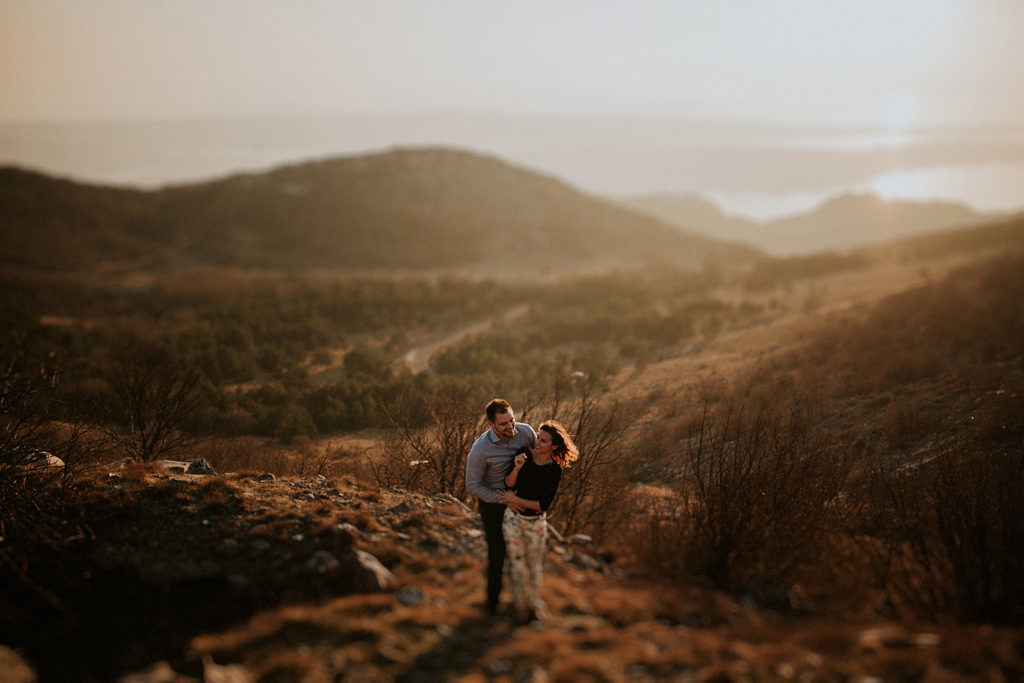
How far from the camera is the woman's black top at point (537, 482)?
17.2 ft

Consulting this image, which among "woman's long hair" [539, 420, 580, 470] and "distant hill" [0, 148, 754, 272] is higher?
"distant hill" [0, 148, 754, 272]

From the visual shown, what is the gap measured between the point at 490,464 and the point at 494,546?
2.73ft

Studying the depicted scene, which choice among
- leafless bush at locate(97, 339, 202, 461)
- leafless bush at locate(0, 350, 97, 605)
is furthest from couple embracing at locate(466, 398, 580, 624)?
leafless bush at locate(97, 339, 202, 461)

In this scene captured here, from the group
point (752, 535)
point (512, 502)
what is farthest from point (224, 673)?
point (752, 535)

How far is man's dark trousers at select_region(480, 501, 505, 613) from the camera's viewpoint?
5453 mm

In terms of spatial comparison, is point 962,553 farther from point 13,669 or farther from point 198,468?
point 198,468

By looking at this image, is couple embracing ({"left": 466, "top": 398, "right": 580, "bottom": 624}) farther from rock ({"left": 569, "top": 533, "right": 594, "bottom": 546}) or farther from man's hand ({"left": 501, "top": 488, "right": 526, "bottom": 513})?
rock ({"left": 569, "top": 533, "right": 594, "bottom": 546})

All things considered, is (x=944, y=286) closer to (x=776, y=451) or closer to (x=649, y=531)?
(x=776, y=451)

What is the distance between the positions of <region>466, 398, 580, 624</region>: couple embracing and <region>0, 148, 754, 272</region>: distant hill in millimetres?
50231

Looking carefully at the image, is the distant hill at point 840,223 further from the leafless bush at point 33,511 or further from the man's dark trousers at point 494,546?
the man's dark trousers at point 494,546

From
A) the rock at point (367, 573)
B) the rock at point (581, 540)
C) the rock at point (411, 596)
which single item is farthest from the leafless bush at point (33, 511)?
the rock at point (581, 540)

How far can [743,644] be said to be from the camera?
4797mm

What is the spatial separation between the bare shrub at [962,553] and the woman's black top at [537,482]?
407cm

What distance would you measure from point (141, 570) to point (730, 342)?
21.7m
